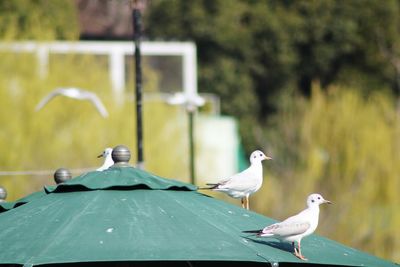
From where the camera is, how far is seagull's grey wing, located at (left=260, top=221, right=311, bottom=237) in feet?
35.5

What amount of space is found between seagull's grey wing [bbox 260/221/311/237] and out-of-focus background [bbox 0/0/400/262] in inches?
420

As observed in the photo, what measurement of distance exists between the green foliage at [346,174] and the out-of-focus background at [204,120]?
0.13 ft

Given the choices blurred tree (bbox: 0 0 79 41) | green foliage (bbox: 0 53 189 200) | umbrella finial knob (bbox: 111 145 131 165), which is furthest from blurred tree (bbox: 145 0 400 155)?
umbrella finial knob (bbox: 111 145 131 165)

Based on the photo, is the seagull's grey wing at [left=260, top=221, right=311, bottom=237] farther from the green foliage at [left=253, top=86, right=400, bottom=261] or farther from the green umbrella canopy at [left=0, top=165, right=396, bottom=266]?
the green foliage at [left=253, top=86, right=400, bottom=261]

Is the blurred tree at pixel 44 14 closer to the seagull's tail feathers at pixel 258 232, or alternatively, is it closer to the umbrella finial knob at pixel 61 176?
the umbrella finial knob at pixel 61 176

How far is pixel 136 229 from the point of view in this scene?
1059 cm

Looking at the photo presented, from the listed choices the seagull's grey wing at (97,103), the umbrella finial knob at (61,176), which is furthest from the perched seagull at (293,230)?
the seagull's grey wing at (97,103)

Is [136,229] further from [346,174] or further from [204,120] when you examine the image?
[204,120]

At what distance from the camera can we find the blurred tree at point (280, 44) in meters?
68.8

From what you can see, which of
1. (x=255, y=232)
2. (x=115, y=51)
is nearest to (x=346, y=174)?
(x=115, y=51)

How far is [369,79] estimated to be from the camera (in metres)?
72.1

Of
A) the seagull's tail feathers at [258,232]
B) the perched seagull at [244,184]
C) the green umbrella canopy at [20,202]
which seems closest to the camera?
the seagull's tail feathers at [258,232]

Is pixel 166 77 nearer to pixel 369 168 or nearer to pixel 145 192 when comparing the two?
pixel 369 168

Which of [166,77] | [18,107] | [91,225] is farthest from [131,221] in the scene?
[166,77]
